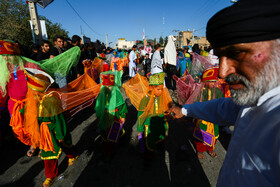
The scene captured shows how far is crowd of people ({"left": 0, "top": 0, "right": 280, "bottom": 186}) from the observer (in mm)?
674

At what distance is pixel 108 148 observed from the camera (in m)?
2.97

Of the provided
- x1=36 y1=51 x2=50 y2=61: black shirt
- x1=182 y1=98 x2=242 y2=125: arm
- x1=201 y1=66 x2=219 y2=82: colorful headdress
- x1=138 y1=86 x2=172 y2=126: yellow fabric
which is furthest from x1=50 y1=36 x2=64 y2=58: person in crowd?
x1=182 y1=98 x2=242 y2=125: arm

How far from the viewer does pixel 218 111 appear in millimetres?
1184

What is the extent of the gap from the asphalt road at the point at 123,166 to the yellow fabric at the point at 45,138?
2.39 feet

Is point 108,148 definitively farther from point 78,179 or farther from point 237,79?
point 237,79

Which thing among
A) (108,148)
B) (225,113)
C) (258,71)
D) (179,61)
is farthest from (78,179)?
(179,61)

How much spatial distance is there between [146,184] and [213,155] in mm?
1643

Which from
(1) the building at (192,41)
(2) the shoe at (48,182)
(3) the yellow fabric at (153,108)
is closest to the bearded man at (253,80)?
(3) the yellow fabric at (153,108)

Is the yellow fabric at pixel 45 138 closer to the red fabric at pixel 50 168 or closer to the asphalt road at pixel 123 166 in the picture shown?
the red fabric at pixel 50 168

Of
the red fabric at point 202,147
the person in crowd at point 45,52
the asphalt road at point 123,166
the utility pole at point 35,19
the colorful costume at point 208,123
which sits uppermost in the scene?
the utility pole at point 35,19

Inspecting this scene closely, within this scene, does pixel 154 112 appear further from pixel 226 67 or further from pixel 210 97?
pixel 226 67

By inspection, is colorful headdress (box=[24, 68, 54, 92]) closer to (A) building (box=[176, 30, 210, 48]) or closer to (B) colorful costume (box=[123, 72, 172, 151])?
(B) colorful costume (box=[123, 72, 172, 151])

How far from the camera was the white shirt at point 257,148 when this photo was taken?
59 centimetres

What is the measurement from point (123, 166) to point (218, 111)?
2399mm
